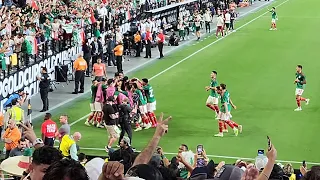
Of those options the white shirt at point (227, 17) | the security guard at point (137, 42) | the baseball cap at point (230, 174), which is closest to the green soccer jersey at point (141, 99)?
the security guard at point (137, 42)

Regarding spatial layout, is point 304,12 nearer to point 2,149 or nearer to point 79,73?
point 79,73

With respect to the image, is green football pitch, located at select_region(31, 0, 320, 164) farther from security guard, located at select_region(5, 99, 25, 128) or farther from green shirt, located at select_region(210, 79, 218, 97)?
security guard, located at select_region(5, 99, 25, 128)

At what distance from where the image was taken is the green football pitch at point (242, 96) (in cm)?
2255

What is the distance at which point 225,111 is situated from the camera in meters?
22.9

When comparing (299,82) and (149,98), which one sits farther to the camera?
(299,82)

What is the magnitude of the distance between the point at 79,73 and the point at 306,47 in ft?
64.3

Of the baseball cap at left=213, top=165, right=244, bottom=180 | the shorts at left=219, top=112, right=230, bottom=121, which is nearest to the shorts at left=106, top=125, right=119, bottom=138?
the shorts at left=219, top=112, right=230, bottom=121

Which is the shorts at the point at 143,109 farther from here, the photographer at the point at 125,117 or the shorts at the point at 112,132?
the shorts at the point at 112,132

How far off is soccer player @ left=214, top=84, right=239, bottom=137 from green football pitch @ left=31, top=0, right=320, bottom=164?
32cm

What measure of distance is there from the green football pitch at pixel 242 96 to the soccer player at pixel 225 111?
1.03ft

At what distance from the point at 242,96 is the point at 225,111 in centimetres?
734

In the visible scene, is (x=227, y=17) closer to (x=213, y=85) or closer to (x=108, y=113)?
(x=213, y=85)

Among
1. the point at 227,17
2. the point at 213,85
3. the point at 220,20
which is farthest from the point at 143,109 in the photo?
the point at 227,17

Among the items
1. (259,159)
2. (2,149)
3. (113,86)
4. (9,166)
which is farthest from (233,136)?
(9,166)
